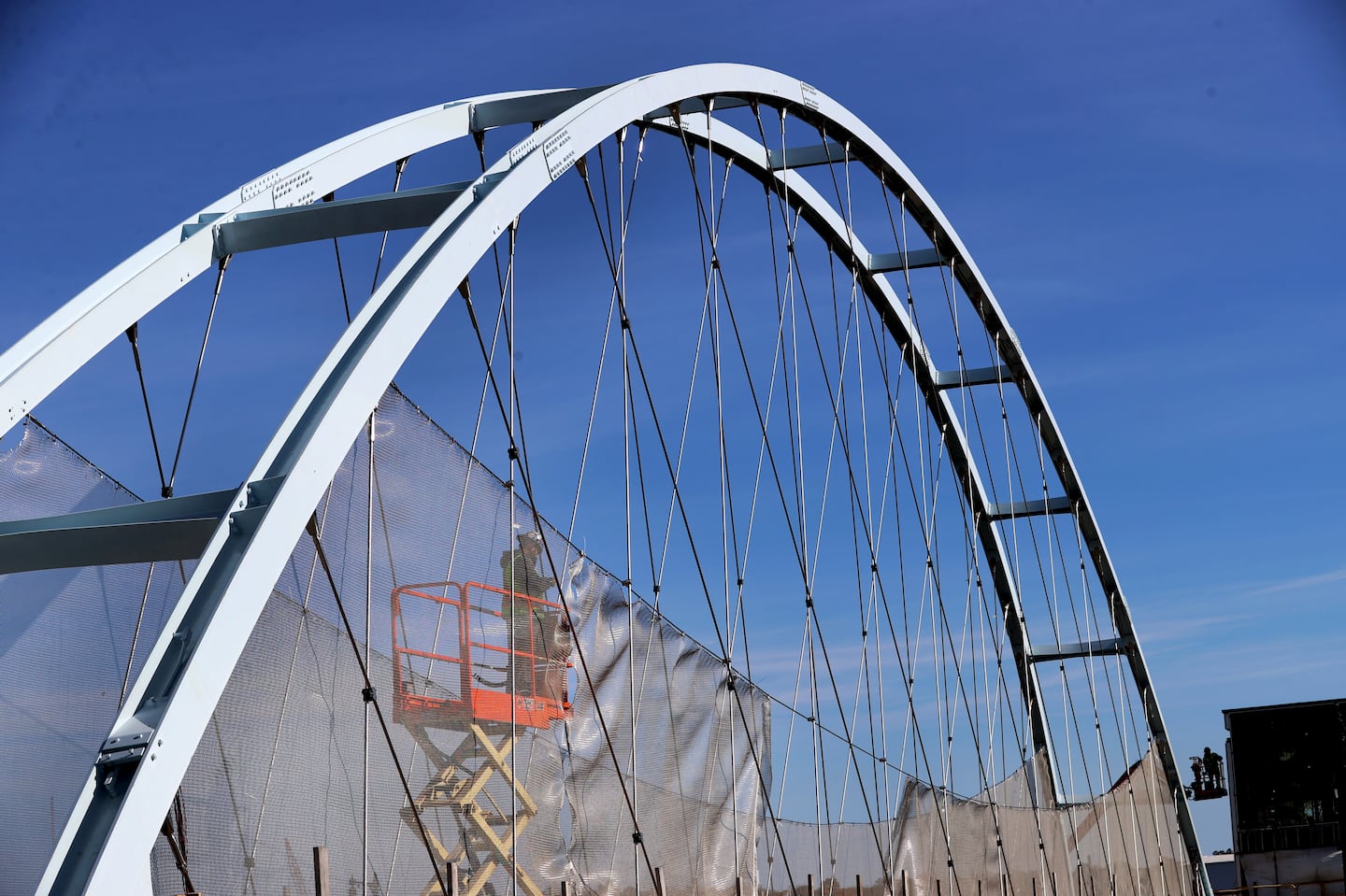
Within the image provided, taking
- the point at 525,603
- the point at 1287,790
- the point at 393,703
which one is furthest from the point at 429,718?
the point at 1287,790

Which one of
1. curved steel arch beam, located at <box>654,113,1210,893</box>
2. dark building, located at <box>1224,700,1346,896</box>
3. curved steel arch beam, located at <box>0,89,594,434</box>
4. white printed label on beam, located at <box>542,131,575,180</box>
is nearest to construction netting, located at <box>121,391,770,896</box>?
curved steel arch beam, located at <box>0,89,594,434</box>

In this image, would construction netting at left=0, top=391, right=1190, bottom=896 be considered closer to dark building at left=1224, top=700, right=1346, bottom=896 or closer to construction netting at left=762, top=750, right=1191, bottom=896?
construction netting at left=762, top=750, right=1191, bottom=896

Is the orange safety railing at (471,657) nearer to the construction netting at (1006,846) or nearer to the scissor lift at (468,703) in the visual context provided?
the scissor lift at (468,703)

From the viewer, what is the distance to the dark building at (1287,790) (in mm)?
26078

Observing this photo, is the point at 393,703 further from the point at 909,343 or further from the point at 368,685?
the point at 909,343

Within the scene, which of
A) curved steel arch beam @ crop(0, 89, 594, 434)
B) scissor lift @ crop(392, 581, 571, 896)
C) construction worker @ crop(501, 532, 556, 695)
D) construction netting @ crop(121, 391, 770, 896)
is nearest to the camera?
construction netting @ crop(121, 391, 770, 896)

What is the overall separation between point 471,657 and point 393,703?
63 cm

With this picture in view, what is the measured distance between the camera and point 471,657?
777 cm

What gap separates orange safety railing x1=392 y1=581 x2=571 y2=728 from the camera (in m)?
7.40

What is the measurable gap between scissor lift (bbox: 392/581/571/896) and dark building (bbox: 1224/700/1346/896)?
21613mm

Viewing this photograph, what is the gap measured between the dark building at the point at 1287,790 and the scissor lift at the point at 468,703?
21.6 metres

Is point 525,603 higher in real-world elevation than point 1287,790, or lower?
lower

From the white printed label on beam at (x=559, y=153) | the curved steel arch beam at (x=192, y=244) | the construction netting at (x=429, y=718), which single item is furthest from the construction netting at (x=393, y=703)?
the white printed label on beam at (x=559, y=153)

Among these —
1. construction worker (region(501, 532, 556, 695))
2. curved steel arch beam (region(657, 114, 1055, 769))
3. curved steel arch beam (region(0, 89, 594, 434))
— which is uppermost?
curved steel arch beam (region(657, 114, 1055, 769))
